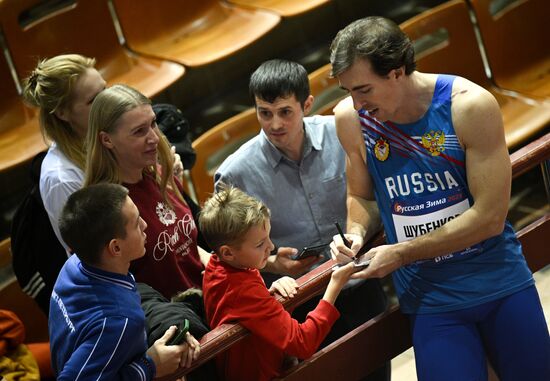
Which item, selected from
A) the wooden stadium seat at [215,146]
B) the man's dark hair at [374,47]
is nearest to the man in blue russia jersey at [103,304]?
the man's dark hair at [374,47]

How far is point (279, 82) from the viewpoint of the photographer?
2951 mm

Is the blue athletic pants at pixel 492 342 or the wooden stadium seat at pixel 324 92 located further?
the wooden stadium seat at pixel 324 92

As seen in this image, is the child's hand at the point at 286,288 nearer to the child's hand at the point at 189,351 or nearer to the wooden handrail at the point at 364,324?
the wooden handrail at the point at 364,324

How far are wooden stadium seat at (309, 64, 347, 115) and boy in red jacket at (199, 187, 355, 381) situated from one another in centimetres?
170

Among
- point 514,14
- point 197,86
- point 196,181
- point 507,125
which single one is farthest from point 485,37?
point 196,181

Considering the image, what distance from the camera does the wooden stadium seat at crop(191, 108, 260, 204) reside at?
377cm

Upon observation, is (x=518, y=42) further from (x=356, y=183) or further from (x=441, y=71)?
(x=356, y=183)

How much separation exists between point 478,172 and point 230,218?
0.66 meters

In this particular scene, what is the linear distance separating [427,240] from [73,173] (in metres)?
1.04

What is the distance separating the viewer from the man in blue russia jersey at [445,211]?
243cm

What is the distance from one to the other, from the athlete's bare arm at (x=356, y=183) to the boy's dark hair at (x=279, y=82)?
1.05 ft

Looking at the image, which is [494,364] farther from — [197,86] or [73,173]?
[197,86]

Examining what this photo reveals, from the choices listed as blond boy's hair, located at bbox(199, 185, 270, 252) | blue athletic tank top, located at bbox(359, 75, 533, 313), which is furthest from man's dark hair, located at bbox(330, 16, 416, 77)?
blond boy's hair, located at bbox(199, 185, 270, 252)

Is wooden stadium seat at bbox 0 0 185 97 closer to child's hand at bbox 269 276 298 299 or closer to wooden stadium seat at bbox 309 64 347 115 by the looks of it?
wooden stadium seat at bbox 309 64 347 115
